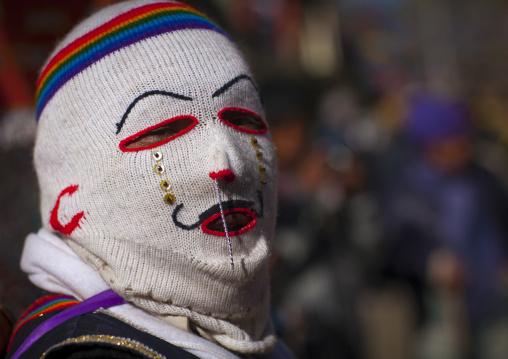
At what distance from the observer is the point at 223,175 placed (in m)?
1.66

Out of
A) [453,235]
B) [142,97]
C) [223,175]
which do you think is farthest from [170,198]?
[453,235]

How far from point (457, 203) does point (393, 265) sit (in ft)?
2.22

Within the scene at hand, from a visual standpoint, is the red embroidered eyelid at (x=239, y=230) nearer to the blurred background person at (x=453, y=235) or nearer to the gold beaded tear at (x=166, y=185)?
the gold beaded tear at (x=166, y=185)

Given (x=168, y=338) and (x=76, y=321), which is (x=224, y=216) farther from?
(x=76, y=321)

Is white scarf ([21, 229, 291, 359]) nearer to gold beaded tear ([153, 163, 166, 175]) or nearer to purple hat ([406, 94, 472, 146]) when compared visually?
gold beaded tear ([153, 163, 166, 175])

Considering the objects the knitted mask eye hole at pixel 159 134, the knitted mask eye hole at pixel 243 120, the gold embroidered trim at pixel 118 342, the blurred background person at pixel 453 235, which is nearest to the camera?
the gold embroidered trim at pixel 118 342

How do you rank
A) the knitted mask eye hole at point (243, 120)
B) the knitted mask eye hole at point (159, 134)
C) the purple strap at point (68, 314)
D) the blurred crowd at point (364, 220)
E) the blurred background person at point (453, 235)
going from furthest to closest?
1. the blurred background person at point (453, 235)
2. the blurred crowd at point (364, 220)
3. the knitted mask eye hole at point (243, 120)
4. the knitted mask eye hole at point (159, 134)
5. the purple strap at point (68, 314)

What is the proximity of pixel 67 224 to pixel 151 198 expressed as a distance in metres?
0.26

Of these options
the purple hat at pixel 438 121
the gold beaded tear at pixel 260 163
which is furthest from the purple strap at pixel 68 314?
the purple hat at pixel 438 121

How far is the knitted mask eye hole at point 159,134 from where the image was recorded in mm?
1693

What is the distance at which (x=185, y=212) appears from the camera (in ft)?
5.56

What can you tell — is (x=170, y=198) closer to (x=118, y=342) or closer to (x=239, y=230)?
(x=239, y=230)

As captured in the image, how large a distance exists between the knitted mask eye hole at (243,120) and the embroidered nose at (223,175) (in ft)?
0.62

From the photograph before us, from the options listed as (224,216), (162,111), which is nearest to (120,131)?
(162,111)
